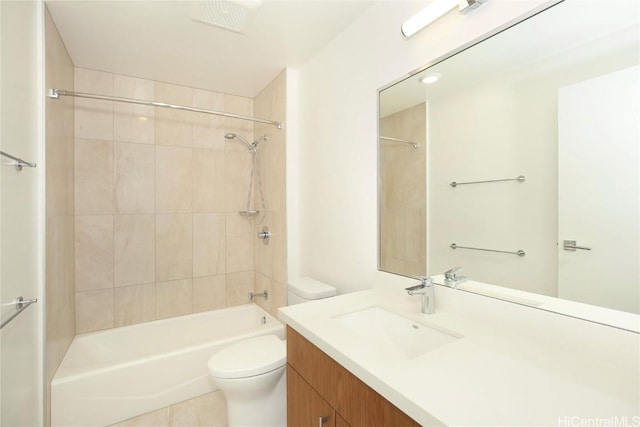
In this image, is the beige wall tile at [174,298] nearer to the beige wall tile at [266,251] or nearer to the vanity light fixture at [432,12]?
the beige wall tile at [266,251]

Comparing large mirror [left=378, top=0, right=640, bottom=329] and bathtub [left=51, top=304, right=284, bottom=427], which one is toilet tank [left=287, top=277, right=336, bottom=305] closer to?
bathtub [left=51, top=304, right=284, bottom=427]

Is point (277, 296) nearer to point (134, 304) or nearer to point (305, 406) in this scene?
point (134, 304)

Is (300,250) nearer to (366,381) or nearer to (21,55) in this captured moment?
(366,381)

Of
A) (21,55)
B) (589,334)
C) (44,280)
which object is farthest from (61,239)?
(589,334)

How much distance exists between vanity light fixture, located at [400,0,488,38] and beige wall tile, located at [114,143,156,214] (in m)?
2.20

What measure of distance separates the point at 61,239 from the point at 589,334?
2573 mm

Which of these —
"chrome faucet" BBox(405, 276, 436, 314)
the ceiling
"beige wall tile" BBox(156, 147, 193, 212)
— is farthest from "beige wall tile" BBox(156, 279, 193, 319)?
"chrome faucet" BBox(405, 276, 436, 314)

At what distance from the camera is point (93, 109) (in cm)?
227

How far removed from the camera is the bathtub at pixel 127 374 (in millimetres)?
1611

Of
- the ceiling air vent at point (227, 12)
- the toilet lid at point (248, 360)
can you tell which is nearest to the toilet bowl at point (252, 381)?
the toilet lid at point (248, 360)

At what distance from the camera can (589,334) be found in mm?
799

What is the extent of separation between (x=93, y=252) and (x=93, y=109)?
1114 mm

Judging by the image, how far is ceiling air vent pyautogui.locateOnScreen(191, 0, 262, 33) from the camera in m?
1.47

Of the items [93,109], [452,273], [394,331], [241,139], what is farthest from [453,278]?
[93,109]
